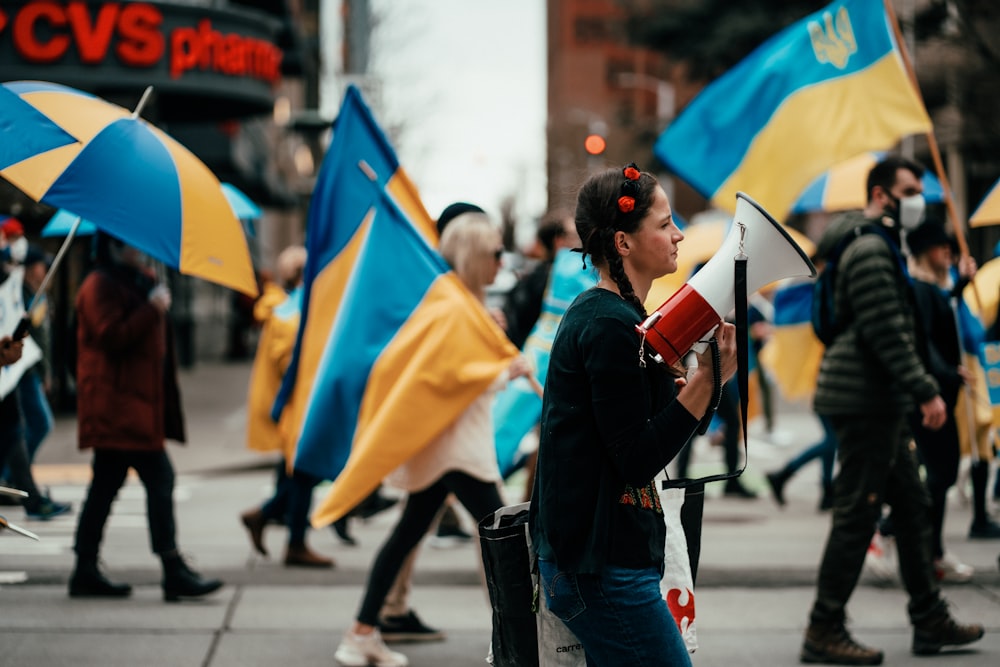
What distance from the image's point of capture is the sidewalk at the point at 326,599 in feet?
19.5

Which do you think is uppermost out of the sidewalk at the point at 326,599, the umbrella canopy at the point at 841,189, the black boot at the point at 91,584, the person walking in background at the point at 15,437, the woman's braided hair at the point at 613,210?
the umbrella canopy at the point at 841,189

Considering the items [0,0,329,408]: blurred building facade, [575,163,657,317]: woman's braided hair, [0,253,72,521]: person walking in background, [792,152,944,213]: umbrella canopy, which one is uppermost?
[0,0,329,408]: blurred building facade

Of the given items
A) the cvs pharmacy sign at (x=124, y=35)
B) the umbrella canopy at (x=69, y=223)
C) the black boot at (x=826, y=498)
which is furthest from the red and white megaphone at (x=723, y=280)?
the cvs pharmacy sign at (x=124, y=35)

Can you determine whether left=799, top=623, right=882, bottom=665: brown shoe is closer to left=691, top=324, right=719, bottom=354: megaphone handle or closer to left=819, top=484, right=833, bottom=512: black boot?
left=691, top=324, right=719, bottom=354: megaphone handle

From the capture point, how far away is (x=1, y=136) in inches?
197

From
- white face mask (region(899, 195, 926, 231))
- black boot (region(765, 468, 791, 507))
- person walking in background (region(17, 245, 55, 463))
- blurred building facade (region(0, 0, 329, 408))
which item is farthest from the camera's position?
blurred building facade (region(0, 0, 329, 408))

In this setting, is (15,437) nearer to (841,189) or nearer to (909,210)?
(909,210)

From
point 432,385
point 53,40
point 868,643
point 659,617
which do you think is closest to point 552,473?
point 659,617

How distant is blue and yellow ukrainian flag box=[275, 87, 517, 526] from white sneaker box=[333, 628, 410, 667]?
53 cm

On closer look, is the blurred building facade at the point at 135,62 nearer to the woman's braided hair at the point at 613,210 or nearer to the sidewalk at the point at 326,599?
the sidewalk at the point at 326,599

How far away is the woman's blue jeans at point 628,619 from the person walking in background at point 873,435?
2547mm

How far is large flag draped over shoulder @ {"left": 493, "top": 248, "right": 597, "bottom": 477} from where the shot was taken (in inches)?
291

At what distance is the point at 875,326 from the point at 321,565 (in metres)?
3.62

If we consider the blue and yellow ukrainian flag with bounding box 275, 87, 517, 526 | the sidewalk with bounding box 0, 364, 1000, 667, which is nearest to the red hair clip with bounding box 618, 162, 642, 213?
the blue and yellow ukrainian flag with bounding box 275, 87, 517, 526
